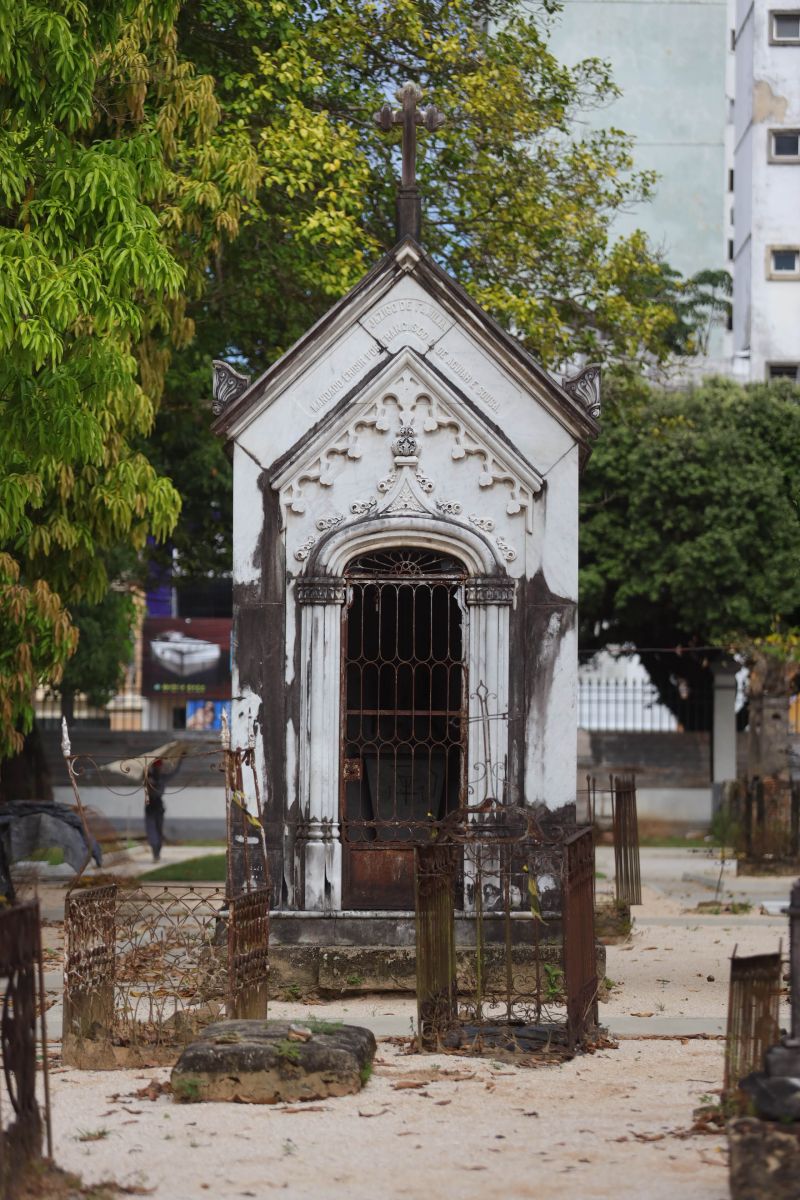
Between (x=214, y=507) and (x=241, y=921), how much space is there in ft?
49.2

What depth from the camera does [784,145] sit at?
44500mm

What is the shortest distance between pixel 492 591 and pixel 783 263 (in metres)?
34.6

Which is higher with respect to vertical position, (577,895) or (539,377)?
(539,377)

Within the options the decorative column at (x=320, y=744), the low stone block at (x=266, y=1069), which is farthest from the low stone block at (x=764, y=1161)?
the decorative column at (x=320, y=744)

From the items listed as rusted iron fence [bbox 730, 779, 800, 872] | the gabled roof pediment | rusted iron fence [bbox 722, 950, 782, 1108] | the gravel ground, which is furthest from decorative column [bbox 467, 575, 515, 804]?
rusted iron fence [bbox 730, 779, 800, 872]

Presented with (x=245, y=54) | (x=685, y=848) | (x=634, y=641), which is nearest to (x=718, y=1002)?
(x=245, y=54)

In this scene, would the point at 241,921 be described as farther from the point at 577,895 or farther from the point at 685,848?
the point at 685,848

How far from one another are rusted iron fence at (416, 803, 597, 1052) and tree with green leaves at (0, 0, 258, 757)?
13.6 feet

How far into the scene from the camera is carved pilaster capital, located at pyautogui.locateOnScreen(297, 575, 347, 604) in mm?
12383

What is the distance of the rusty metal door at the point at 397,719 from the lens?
1253cm

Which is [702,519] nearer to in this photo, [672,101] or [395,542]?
[672,101]

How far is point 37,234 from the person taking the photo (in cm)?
1297

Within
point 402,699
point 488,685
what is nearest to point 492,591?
point 488,685

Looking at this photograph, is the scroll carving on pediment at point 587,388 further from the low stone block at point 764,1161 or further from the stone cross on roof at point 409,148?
the low stone block at point 764,1161
